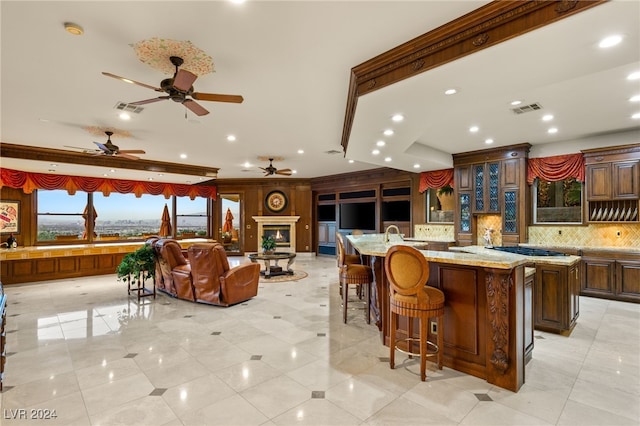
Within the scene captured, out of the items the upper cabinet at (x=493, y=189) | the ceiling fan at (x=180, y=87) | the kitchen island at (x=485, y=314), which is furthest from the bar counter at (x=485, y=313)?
the upper cabinet at (x=493, y=189)

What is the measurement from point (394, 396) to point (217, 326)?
2.61 meters

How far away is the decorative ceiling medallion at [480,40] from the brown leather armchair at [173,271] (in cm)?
515

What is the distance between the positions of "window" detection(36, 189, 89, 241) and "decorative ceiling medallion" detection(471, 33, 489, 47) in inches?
419

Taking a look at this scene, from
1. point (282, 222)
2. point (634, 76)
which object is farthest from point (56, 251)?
point (634, 76)

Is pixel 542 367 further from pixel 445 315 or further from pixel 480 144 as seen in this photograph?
pixel 480 144

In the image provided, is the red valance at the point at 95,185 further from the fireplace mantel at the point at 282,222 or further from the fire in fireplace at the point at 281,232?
the fire in fireplace at the point at 281,232

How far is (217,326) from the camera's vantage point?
4.12 m

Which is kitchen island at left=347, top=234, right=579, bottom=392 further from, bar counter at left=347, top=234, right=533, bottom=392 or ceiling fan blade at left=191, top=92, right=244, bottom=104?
ceiling fan blade at left=191, top=92, right=244, bottom=104

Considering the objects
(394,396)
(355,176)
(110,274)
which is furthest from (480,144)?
(110,274)

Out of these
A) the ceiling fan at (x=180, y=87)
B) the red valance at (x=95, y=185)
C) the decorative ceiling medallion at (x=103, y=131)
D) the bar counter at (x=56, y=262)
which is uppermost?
the decorative ceiling medallion at (x=103, y=131)

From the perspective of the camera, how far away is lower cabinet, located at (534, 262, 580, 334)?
359 cm

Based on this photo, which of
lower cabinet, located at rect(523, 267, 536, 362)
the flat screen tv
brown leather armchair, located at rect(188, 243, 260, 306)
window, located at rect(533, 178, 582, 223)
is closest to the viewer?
lower cabinet, located at rect(523, 267, 536, 362)

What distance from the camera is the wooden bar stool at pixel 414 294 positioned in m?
2.63

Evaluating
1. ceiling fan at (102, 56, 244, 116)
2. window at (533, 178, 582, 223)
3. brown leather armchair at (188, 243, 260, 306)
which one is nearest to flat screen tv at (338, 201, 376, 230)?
window at (533, 178, 582, 223)
